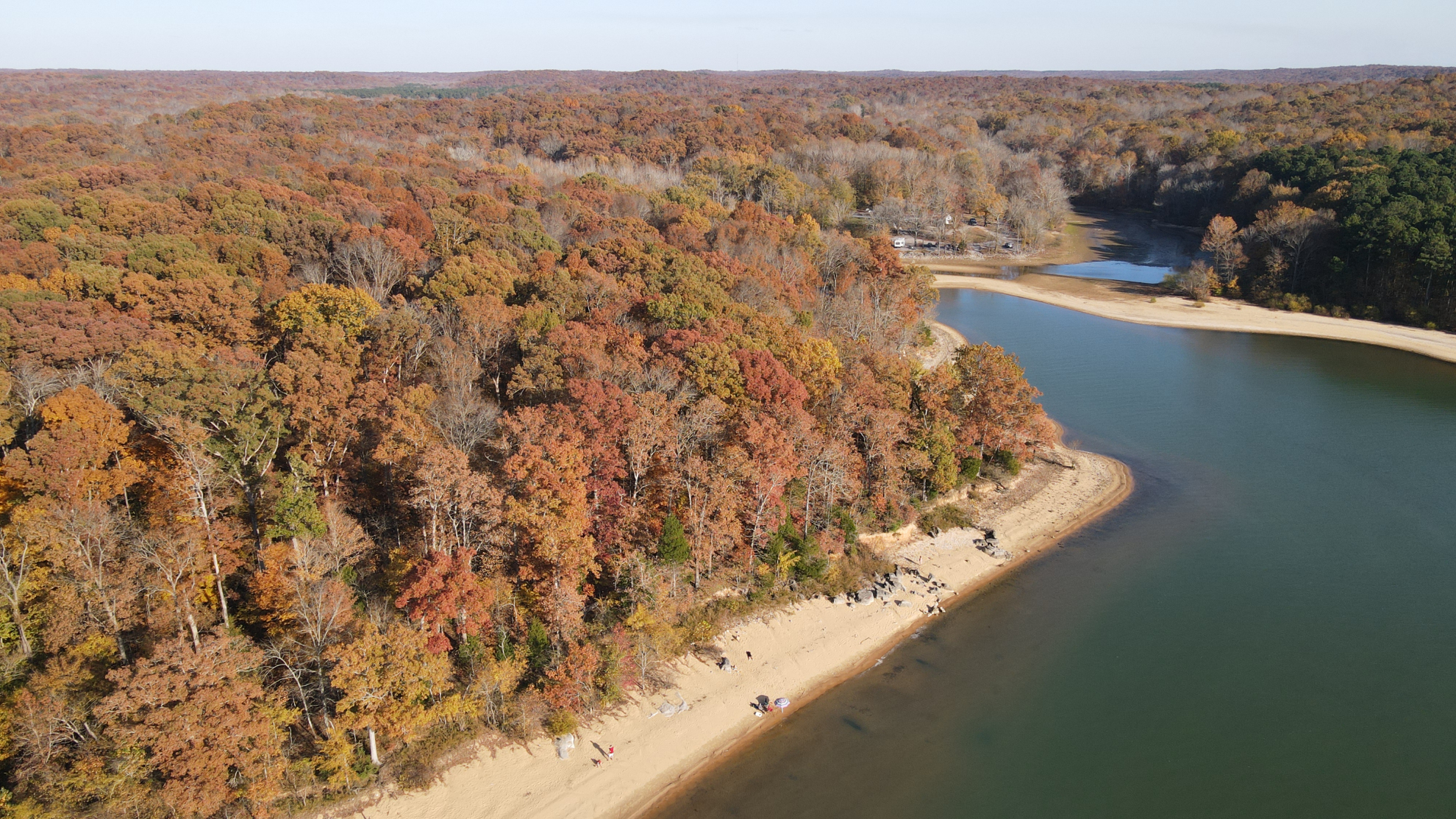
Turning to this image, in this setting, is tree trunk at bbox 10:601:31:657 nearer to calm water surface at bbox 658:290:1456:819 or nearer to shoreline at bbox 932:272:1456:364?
calm water surface at bbox 658:290:1456:819

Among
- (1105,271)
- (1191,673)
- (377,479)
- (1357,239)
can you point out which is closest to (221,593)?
(377,479)

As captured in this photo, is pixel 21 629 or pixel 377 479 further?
pixel 377 479

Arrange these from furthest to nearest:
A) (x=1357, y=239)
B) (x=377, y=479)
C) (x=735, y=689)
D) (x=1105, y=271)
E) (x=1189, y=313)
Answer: (x=1105, y=271), (x=1189, y=313), (x=1357, y=239), (x=377, y=479), (x=735, y=689)

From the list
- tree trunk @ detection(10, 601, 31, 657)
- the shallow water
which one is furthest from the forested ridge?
the shallow water

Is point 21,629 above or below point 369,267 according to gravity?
below

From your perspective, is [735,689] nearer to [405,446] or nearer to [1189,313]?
[405,446]

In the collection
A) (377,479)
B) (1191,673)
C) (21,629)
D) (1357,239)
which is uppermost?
(1357,239)

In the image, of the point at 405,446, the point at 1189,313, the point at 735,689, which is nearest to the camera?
the point at 735,689

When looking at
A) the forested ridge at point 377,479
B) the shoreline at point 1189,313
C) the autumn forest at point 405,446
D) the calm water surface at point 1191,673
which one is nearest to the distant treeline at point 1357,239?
the autumn forest at point 405,446

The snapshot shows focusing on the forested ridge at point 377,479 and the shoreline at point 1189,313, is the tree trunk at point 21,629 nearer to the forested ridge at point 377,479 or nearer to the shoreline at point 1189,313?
the forested ridge at point 377,479
